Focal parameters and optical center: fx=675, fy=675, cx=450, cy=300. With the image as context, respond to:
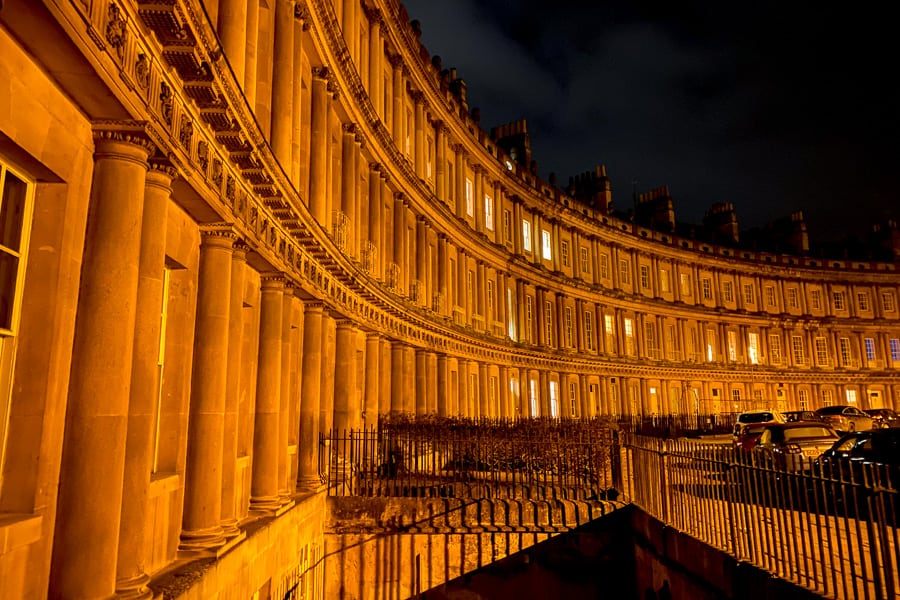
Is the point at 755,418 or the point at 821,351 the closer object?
the point at 755,418

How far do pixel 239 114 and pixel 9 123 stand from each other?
3462 millimetres

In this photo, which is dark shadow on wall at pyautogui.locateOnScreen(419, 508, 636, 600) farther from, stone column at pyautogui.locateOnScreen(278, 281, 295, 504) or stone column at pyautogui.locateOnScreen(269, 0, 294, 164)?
stone column at pyautogui.locateOnScreen(269, 0, 294, 164)

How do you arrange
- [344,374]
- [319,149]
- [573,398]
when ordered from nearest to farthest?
[319,149] → [344,374] → [573,398]

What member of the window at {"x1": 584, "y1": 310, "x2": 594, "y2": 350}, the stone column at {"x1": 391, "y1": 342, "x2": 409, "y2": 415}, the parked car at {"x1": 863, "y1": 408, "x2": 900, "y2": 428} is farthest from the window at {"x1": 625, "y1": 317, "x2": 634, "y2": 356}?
the stone column at {"x1": 391, "y1": 342, "x2": 409, "y2": 415}

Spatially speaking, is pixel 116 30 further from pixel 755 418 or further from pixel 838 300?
pixel 838 300

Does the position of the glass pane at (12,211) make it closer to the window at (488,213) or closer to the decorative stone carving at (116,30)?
the decorative stone carving at (116,30)

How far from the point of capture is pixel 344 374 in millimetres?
15766

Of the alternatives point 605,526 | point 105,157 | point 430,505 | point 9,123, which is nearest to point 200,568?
point 105,157

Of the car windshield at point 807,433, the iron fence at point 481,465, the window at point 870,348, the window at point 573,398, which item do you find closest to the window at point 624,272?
the window at point 573,398

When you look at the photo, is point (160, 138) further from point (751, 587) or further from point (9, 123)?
point (751, 587)

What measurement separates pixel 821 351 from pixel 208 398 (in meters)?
55.9

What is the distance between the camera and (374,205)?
62.1 feet

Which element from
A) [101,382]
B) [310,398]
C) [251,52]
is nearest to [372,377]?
[310,398]

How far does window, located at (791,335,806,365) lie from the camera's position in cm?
5275
